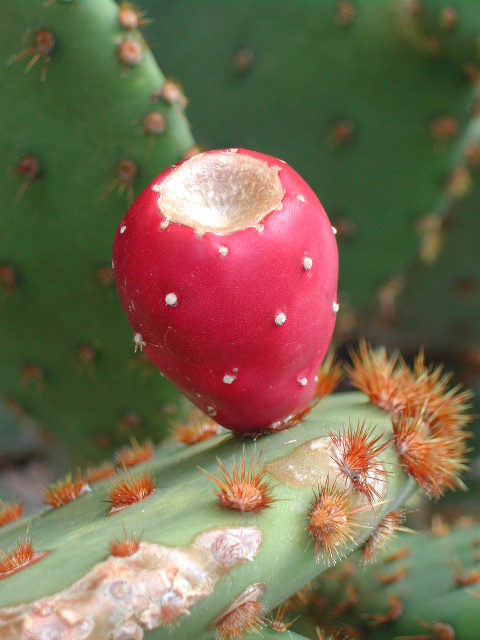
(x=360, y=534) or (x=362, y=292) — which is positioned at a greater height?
(x=360, y=534)

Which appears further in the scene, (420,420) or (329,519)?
(420,420)

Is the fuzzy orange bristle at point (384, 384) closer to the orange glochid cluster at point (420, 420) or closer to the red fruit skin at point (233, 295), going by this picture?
the orange glochid cluster at point (420, 420)

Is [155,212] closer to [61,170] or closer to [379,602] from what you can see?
[61,170]

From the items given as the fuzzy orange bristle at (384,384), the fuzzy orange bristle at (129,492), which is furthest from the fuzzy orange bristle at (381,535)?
the fuzzy orange bristle at (129,492)

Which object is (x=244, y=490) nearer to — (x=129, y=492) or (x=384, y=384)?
(x=129, y=492)

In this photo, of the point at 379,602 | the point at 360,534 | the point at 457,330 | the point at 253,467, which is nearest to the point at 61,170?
the point at 253,467

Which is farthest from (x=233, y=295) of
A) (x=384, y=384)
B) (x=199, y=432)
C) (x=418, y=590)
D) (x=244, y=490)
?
(x=418, y=590)
